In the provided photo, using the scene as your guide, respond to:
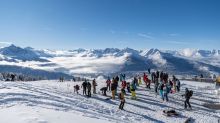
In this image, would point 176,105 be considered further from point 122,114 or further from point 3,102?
point 3,102

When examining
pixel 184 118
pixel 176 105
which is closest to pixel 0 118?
pixel 184 118

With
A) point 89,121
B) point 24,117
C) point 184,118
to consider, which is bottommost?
point 184,118

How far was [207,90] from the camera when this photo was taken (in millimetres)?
18859

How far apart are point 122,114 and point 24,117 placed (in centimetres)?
673

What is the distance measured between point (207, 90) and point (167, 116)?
1345 centimetres

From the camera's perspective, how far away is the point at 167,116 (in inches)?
396

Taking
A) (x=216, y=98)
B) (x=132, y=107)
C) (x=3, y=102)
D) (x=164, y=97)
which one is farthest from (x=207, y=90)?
(x=3, y=102)

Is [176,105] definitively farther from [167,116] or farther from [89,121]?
[89,121]

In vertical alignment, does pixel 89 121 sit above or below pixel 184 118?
above

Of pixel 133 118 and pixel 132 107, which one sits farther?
pixel 132 107

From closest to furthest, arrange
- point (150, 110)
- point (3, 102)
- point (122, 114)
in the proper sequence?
point (3, 102), point (122, 114), point (150, 110)

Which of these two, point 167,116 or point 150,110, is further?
point 150,110

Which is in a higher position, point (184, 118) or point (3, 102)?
point (3, 102)

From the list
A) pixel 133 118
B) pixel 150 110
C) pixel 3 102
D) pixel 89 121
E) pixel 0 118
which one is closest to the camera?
pixel 0 118
